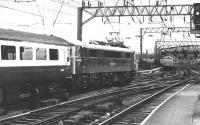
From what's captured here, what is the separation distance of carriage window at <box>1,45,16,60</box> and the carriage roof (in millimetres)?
357

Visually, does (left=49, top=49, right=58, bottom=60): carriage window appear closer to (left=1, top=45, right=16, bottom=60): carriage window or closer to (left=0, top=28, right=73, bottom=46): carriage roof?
(left=0, top=28, right=73, bottom=46): carriage roof

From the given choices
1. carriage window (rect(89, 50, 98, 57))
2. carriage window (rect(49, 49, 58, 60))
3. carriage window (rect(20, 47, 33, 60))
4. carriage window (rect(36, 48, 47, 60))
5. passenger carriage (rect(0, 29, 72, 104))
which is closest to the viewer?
passenger carriage (rect(0, 29, 72, 104))

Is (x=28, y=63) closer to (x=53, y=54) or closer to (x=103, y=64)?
(x=53, y=54)

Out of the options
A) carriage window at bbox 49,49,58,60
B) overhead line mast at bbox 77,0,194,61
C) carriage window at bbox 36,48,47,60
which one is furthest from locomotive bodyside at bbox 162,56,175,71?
carriage window at bbox 36,48,47,60

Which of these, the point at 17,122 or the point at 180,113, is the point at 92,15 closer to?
the point at 180,113

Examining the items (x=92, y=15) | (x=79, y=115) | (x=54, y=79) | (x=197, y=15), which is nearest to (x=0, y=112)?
(x=79, y=115)

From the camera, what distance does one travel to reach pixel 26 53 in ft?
51.3

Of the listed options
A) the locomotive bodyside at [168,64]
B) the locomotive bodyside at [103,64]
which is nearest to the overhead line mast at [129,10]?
the locomotive bodyside at [103,64]

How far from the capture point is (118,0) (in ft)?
109

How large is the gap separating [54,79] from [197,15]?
9986 mm

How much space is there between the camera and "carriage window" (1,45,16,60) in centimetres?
1403

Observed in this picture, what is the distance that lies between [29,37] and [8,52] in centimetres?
185

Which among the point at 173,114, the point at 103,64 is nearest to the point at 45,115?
the point at 173,114

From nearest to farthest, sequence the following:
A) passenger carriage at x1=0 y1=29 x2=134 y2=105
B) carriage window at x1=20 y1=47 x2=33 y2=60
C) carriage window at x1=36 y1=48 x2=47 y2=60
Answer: passenger carriage at x1=0 y1=29 x2=134 y2=105 < carriage window at x1=20 y1=47 x2=33 y2=60 < carriage window at x1=36 y1=48 x2=47 y2=60
